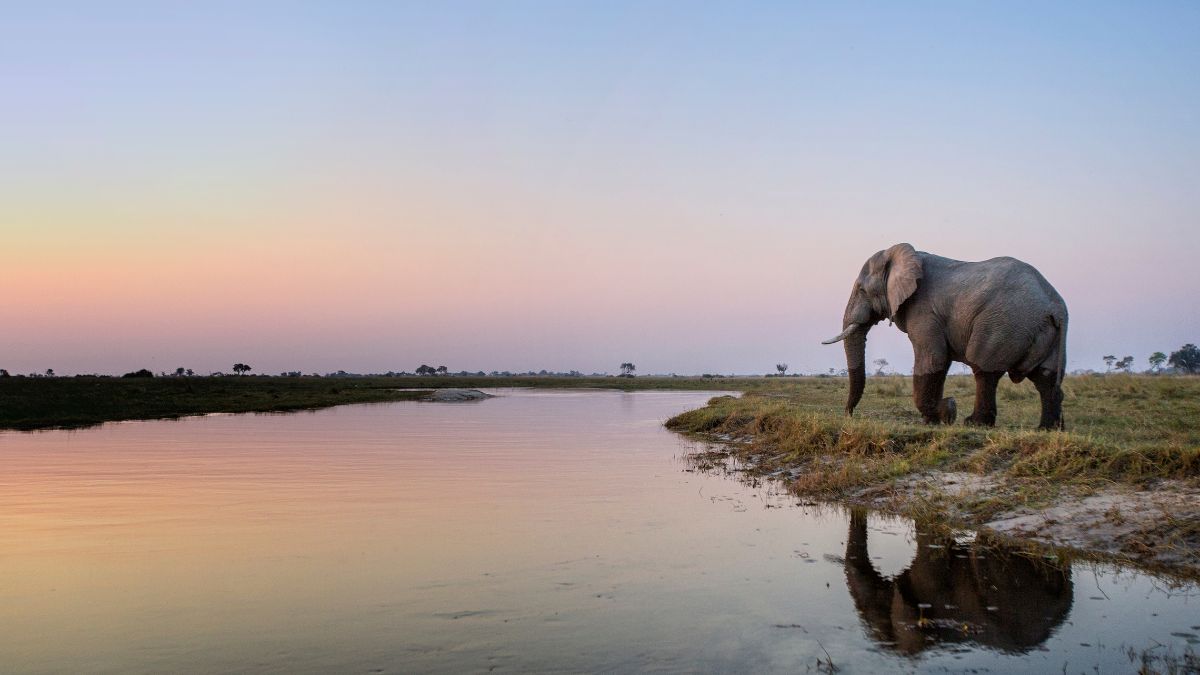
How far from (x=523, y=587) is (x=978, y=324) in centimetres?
1168

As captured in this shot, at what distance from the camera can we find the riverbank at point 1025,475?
8.49 metres

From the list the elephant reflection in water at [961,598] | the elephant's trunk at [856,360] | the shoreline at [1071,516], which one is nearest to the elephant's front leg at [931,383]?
the elephant's trunk at [856,360]

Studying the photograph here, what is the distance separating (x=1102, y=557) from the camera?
812cm

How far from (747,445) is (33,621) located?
1546cm

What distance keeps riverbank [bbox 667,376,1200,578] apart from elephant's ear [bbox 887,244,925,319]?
271 cm

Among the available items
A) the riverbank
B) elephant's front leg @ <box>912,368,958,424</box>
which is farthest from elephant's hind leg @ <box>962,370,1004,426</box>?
the riverbank

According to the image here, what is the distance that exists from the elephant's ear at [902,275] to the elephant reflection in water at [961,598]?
8.94 metres

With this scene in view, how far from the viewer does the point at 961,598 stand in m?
6.89

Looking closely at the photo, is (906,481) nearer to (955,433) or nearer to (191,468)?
(955,433)

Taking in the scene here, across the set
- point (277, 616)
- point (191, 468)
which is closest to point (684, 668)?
point (277, 616)

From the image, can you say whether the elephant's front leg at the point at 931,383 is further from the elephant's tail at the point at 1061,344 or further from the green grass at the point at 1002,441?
the elephant's tail at the point at 1061,344

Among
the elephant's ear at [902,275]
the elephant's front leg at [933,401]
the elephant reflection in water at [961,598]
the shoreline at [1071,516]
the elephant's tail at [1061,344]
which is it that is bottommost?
the elephant reflection in water at [961,598]

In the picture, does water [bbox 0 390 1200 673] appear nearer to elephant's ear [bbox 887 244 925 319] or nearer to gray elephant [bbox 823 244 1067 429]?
gray elephant [bbox 823 244 1067 429]

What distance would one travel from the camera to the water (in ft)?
18.4
